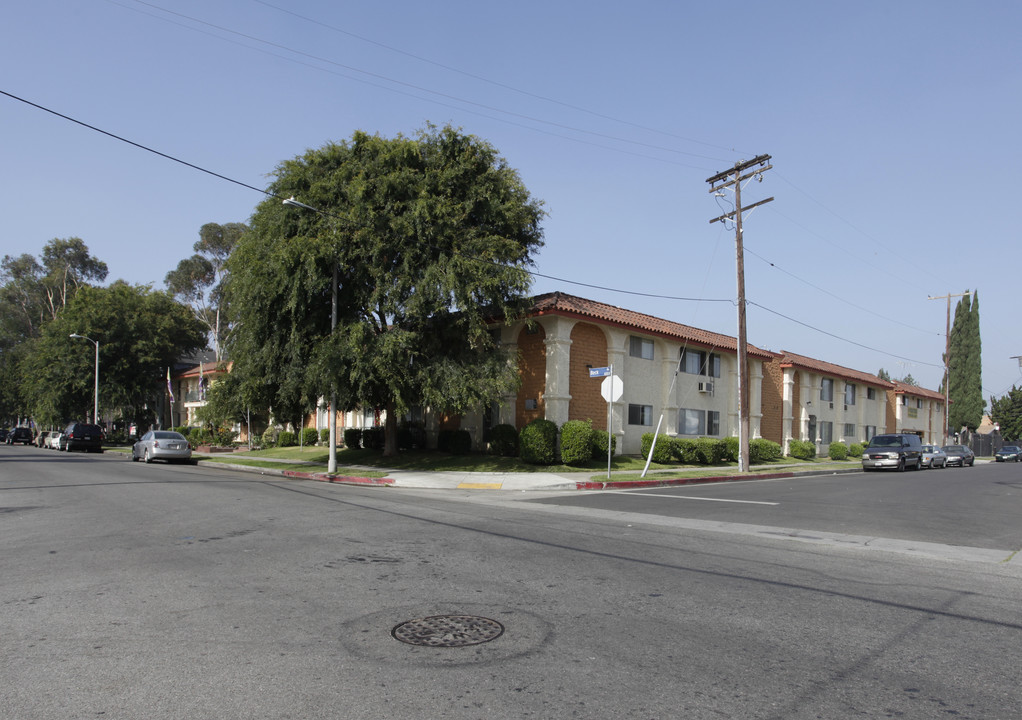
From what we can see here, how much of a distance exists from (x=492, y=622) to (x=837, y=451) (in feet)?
144

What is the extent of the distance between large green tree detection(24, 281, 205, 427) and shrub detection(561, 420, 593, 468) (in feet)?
133

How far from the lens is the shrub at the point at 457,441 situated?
2859 centimetres

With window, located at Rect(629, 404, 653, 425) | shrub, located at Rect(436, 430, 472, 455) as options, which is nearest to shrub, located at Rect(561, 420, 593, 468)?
shrub, located at Rect(436, 430, 472, 455)

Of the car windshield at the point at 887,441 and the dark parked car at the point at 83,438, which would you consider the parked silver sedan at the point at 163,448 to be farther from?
the car windshield at the point at 887,441

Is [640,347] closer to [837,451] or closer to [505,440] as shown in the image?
[505,440]

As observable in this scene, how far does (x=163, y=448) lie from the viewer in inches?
1181

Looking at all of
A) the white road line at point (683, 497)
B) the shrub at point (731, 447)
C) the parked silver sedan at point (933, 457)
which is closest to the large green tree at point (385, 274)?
the white road line at point (683, 497)

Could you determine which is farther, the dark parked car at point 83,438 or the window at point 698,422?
the dark parked car at point 83,438

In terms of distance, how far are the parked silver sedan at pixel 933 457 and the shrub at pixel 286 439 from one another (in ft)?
121

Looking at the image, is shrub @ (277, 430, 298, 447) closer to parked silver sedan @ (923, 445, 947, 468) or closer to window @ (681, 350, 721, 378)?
window @ (681, 350, 721, 378)

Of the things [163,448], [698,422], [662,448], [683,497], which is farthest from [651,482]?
[163,448]

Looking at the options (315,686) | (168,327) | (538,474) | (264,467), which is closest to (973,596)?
(315,686)

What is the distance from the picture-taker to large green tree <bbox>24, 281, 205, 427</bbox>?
51.7 m

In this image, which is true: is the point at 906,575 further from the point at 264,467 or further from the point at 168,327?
the point at 168,327
